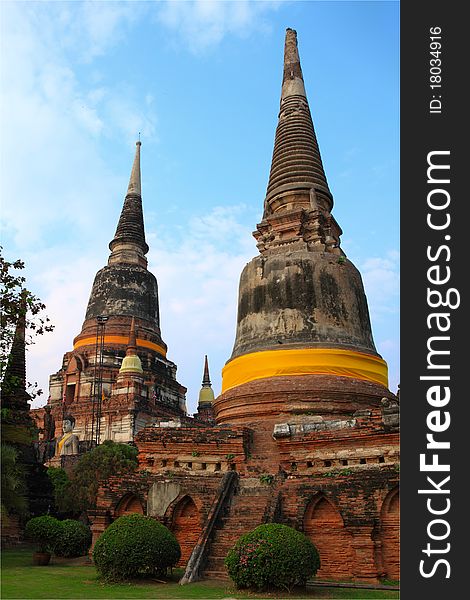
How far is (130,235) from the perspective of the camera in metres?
43.6

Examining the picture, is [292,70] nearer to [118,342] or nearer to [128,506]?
[128,506]

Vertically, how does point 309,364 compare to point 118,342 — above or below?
below

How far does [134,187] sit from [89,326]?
11874 millimetres

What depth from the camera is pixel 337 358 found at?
18109mm

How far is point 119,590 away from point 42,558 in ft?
19.7

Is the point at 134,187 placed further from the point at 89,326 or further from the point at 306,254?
the point at 306,254

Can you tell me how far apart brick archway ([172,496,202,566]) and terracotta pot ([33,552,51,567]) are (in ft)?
12.0

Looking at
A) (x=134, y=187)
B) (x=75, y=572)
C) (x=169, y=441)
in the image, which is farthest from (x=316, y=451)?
(x=134, y=187)

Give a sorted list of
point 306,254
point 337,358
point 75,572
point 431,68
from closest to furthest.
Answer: point 431,68
point 75,572
point 337,358
point 306,254

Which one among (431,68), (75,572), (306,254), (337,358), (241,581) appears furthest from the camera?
(306,254)

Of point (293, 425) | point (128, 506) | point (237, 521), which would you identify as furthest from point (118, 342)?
point (237, 521)

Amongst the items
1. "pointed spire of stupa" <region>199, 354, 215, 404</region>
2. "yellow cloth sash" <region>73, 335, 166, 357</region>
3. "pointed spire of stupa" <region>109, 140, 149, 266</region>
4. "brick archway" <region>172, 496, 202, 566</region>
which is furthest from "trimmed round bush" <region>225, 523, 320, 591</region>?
"pointed spire of stupa" <region>199, 354, 215, 404</region>

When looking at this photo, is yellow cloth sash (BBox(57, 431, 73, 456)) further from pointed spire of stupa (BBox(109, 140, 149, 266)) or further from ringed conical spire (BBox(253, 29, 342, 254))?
ringed conical spire (BBox(253, 29, 342, 254))

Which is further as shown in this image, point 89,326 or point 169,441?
point 89,326
